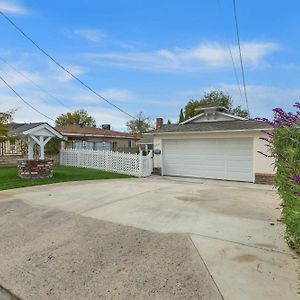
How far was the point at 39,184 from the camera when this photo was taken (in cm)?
1216

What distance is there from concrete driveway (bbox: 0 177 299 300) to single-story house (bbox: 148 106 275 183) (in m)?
5.98

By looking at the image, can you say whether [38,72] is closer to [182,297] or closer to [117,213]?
[117,213]

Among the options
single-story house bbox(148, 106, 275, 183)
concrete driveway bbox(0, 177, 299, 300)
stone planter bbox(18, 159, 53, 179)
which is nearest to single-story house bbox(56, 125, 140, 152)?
single-story house bbox(148, 106, 275, 183)

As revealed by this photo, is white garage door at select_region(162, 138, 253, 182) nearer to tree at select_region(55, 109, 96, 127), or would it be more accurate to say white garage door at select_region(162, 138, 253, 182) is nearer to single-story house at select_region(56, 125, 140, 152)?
single-story house at select_region(56, 125, 140, 152)

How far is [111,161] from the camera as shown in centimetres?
1811

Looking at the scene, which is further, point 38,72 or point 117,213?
point 38,72

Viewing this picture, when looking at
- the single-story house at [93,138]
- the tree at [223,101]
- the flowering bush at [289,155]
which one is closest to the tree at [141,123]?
the tree at [223,101]

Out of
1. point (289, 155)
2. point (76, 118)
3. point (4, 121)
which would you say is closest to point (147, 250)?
point (289, 155)

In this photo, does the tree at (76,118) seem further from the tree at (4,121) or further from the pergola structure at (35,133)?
Answer: the pergola structure at (35,133)

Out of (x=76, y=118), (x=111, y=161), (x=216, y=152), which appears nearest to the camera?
(x=216, y=152)

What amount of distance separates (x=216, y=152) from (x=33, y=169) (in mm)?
8348

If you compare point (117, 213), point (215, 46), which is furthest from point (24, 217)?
point (215, 46)

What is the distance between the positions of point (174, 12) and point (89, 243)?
10535mm

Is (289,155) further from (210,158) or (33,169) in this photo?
(210,158)
